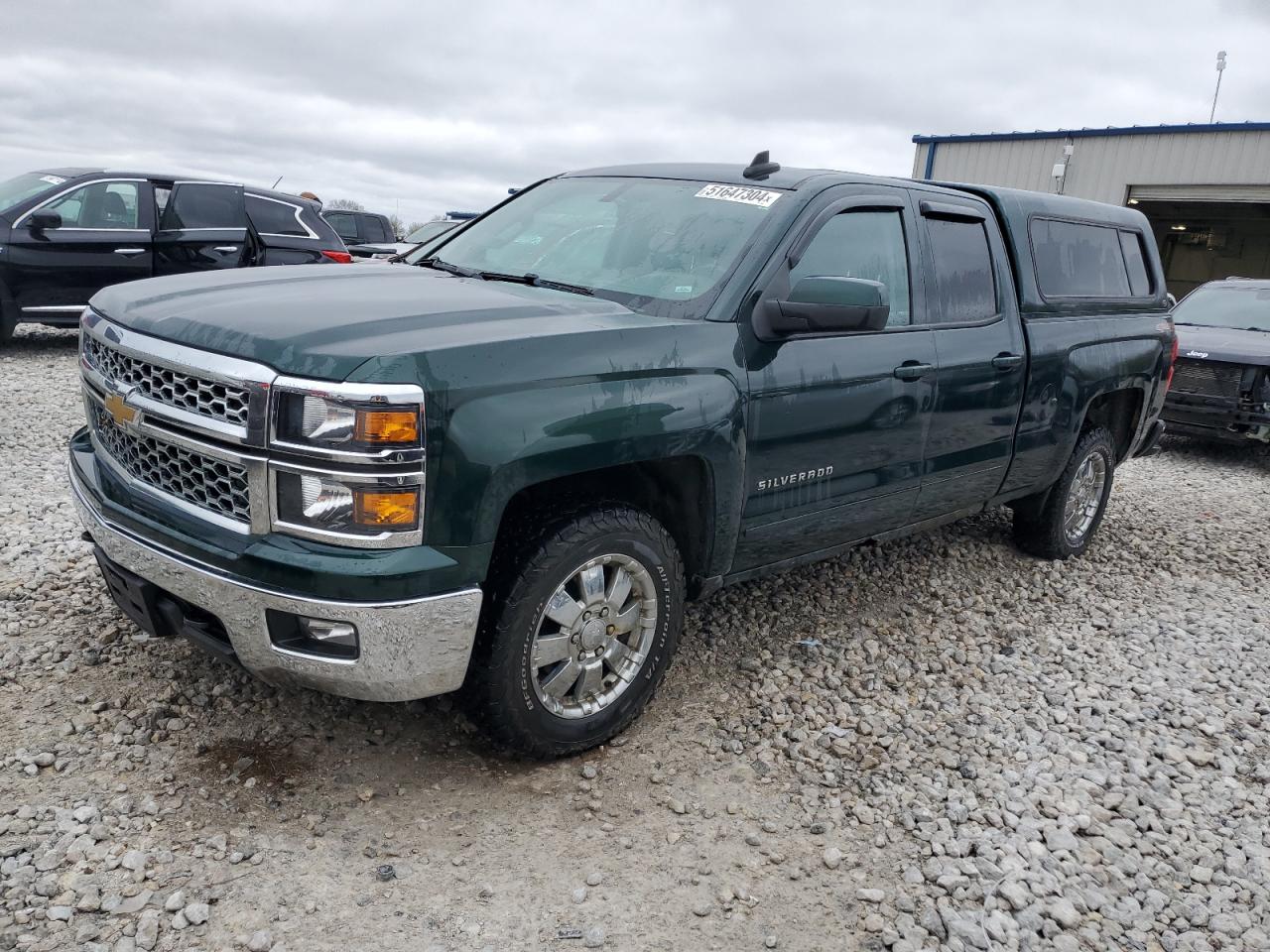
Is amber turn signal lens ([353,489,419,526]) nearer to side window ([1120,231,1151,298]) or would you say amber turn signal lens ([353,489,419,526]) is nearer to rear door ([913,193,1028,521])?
rear door ([913,193,1028,521])

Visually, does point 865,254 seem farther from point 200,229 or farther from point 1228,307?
point 1228,307

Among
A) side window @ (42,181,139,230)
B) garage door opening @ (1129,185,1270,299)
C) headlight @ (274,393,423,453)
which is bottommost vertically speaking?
headlight @ (274,393,423,453)

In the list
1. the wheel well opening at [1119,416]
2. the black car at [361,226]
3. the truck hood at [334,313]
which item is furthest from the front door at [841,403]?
the black car at [361,226]

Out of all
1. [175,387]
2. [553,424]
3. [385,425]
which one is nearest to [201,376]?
[175,387]

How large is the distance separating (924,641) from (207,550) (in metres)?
3.05

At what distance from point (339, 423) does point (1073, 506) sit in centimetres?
451

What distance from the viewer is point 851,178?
3859 mm

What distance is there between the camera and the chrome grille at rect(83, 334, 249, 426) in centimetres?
252

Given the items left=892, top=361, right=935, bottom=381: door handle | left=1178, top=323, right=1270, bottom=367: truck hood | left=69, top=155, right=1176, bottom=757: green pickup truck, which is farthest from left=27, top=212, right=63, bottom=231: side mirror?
left=1178, top=323, right=1270, bottom=367: truck hood

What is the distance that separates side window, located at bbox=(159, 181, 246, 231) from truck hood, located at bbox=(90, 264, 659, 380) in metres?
7.06

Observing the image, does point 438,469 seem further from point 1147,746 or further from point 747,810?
point 1147,746

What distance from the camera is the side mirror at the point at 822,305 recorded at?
3217 millimetres

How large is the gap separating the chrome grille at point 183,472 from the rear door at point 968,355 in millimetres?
2681

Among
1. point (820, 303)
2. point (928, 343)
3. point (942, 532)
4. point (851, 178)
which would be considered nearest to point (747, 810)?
point (820, 303)
